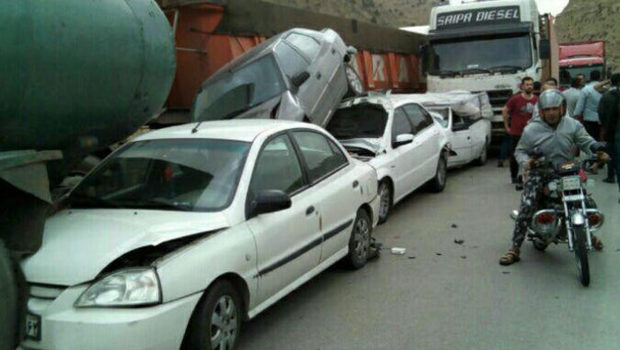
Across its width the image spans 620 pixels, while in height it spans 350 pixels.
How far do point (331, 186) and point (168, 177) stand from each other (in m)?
1.42

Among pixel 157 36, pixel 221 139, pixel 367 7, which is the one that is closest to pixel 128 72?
pixel 157 36

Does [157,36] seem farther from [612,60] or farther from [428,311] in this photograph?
[612,60]

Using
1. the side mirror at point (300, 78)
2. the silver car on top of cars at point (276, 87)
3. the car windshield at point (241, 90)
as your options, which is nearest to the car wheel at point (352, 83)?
the silver car on top of cars at point (276, 87)

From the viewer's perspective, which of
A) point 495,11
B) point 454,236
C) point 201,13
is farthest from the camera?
point 495,11

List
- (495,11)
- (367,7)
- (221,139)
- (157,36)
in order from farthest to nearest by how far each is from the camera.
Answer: (367,7), (495,11), (157,36), (221,139)

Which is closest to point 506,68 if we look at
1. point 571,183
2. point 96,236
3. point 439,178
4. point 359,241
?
point 439,178

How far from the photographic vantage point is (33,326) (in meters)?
3.28

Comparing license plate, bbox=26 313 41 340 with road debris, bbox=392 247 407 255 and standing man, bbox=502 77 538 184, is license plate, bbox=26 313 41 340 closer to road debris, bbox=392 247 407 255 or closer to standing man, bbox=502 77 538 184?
road debris, bbox=392 247 407 255

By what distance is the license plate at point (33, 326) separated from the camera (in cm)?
326

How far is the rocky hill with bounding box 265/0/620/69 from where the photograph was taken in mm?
54344

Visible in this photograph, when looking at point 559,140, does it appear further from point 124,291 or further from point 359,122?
point 124,291

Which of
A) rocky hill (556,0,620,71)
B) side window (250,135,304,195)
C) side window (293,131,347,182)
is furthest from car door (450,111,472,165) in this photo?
rocky hill (556,0,620,71)

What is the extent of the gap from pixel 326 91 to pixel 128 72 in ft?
13.7

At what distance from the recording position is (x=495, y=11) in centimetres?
1368
